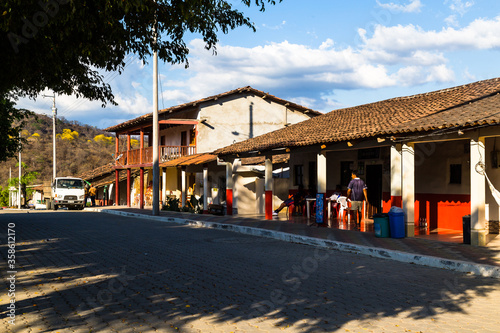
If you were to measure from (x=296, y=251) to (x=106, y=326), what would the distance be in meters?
6.80

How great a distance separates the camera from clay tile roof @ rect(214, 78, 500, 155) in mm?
12305

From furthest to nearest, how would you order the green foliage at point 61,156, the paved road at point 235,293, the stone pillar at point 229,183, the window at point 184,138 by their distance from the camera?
the green foliage at point 61,156, the window at point 184,138, the stone pillar at point 229,183, the paved road at point 235,293

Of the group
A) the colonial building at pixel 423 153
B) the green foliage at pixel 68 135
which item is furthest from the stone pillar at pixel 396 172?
the green foliage at pixel 68 135

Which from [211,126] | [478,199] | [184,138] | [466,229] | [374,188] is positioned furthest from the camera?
[184,138]

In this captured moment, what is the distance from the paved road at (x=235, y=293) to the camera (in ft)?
17.9

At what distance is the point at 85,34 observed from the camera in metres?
8.62

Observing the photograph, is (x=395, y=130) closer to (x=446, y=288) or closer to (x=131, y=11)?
(x=446, y=288)

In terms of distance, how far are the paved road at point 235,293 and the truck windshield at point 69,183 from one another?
22.7 metres

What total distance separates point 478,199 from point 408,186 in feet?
6.97

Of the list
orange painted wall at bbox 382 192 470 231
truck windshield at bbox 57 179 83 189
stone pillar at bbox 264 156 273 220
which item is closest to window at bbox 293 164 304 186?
stone pillar at bbox 264 156 273 220

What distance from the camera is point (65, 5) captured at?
742 cm

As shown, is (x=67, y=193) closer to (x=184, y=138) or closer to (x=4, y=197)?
(x=184, y=138)

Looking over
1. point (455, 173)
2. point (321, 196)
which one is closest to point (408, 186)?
point (455, 173)

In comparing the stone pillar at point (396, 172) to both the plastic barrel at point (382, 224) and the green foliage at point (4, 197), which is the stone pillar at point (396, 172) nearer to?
the plastic barrel at point (382, 224)
